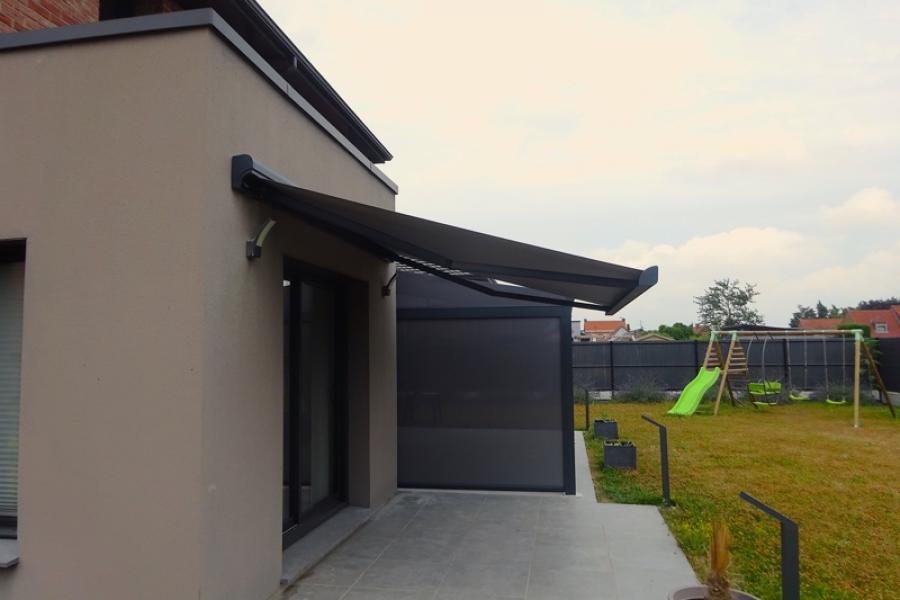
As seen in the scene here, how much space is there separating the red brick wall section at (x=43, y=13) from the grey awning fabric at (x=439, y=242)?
266 centimetres

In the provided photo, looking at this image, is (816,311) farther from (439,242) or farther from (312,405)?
(439,242)

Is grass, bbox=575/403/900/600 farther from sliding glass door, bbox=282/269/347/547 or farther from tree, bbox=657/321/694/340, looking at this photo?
tree, bbox=657/321/694/340

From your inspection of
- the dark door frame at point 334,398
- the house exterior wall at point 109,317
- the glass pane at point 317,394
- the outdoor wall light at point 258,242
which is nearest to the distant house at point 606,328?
the dark door frame at point 334,398

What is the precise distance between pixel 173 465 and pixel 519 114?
40.3 feet

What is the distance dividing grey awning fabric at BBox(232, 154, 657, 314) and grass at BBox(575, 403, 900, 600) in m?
2.92

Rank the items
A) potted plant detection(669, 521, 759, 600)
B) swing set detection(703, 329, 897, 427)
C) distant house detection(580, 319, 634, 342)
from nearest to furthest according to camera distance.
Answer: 1. potted plant detection(669, 521, 759, 600)
2. swing set detection(703, 329, 897, 427)
3. distant house detection(580, 319, 634, 342)

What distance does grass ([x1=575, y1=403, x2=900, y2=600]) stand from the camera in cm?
605

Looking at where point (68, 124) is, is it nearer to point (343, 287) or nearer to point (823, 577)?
point (343, 287)

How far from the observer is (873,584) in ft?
19.0

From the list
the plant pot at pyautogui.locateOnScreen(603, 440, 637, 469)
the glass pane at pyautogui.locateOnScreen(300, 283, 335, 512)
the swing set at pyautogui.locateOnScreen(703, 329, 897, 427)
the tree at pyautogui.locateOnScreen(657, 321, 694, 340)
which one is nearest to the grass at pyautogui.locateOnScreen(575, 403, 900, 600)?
the plant pot at pyautogui.locateOnScreen(603, 440, 637, 469)

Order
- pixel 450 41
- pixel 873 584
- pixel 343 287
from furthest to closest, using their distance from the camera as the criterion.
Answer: pixel 450 41
pixel 343 287
pixel 873 584

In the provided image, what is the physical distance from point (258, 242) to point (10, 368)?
82.5 inches

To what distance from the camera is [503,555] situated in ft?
20.5

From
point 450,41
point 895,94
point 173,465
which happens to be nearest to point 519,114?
point 450,41
